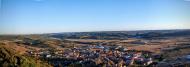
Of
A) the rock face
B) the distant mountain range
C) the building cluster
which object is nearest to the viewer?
the rock face

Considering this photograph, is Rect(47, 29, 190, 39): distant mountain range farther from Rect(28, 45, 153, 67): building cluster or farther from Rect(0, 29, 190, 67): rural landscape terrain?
Rect(28, 45, 153, 67): building cluster

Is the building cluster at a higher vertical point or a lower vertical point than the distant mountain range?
lower

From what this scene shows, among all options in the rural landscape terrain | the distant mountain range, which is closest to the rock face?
the rural landscape terrain

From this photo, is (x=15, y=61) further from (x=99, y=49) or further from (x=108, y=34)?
(x=108, y=34)

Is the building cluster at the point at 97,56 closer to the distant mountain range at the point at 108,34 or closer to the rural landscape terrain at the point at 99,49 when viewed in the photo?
the rural landscape terrain at the point at 99,49

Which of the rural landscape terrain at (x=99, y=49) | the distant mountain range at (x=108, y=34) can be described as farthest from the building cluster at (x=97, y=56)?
the distant mountain range at (x=108, y=34)

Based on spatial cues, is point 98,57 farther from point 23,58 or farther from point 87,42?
point 23,58

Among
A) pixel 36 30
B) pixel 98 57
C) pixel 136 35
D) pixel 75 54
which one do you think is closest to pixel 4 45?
pixel 36 30
